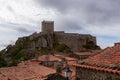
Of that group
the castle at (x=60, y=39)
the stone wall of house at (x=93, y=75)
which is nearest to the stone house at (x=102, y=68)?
the stone wall of house at (x=93, y=75)

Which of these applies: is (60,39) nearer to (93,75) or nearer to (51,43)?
(51,43)

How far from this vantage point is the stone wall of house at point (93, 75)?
9235 mm

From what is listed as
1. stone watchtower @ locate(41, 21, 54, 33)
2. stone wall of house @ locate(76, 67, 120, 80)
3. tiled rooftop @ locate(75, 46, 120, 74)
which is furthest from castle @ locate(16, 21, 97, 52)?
tiled rooftop @ locate(75, 46, 120, 74)

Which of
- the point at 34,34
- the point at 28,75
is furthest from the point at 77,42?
the point at 28,75

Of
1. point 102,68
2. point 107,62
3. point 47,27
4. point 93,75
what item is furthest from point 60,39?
point 102,68

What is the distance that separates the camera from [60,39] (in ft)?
296

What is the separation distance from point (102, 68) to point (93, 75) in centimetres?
65

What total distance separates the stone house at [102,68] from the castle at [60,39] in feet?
249

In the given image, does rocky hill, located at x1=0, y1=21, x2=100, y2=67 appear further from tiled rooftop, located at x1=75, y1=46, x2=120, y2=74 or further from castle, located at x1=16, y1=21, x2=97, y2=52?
tiled rooftop, located at x1=75, y1=46, x2=120, y2=74

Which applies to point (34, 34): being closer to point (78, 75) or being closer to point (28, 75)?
point (28, 75)

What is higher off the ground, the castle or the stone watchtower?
the stone watchtower

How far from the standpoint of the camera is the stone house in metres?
9.28

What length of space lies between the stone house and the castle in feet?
249

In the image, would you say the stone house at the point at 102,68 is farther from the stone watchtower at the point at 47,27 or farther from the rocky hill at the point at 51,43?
the stone watchtower at the point at 47,27
